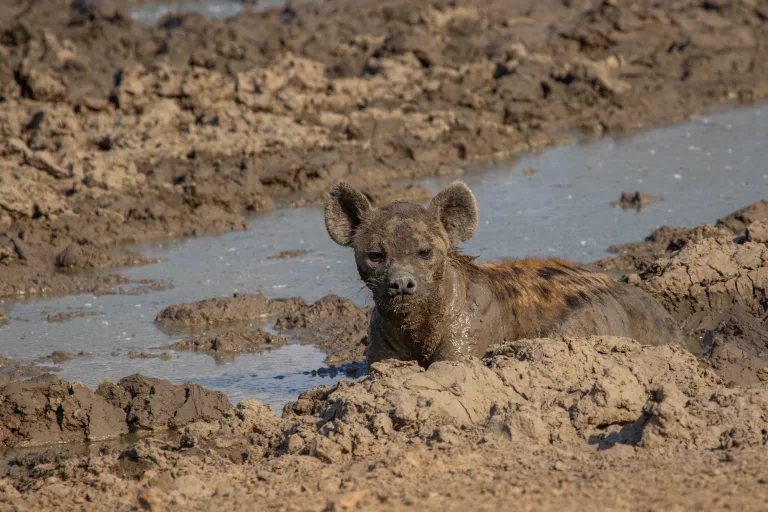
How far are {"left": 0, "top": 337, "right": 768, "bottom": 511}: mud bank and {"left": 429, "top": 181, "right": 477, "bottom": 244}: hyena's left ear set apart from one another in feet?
2.91

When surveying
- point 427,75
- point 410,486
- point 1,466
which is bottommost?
point 1,466

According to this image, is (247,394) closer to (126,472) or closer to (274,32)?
(126,472)

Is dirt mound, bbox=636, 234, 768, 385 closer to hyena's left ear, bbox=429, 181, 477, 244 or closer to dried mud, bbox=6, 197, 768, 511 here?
dried mud, bbox=6, 197, 768, 511

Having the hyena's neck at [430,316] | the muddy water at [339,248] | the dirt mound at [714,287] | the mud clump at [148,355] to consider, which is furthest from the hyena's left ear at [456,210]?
the mud clump at [148,355]

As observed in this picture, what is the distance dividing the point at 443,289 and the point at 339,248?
5.50m

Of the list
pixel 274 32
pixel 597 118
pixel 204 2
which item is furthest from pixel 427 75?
pixel 204 2

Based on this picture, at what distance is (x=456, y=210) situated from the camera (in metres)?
7.56

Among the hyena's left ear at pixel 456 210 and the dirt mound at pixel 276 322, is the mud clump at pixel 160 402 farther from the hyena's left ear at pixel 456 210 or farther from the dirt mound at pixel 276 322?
the hyena's left ear at pixel 456 210

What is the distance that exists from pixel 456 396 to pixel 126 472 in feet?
5.90

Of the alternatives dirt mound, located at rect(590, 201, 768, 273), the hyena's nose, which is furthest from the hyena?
dirt mound, located at rect(590, 201, 768, 273)

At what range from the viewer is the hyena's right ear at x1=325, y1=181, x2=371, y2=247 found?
296 inches

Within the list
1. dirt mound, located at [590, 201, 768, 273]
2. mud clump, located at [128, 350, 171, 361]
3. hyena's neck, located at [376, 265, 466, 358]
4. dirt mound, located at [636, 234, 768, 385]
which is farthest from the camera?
dirt mound, located at [590, 201, 768, 273]

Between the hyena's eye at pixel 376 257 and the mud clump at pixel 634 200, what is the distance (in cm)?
690

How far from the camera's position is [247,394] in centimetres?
868
